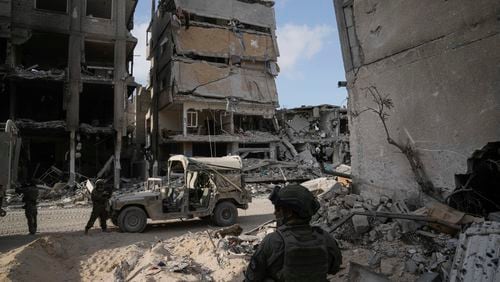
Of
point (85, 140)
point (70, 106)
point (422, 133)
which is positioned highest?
point (70, 106)

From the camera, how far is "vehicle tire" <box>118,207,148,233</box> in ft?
33.3

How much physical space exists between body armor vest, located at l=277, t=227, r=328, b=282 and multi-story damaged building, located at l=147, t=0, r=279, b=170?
22474 mm

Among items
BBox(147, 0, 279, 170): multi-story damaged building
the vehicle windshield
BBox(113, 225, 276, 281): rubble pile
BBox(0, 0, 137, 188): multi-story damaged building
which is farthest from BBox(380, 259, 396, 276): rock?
BBox(147, 0, 279, 170): multi-story damaged building

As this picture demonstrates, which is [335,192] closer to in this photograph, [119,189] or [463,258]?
[463,258]

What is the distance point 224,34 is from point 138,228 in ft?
66.8

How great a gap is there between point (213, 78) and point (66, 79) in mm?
9773

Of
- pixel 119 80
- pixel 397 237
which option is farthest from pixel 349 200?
pixel 119 80

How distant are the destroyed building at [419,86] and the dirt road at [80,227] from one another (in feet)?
16.7

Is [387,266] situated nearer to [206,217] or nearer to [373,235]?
[373,235]

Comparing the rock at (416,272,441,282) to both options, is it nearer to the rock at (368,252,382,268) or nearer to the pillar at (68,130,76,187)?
the rock at (368,252,382,268)

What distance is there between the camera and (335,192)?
8516 millimetres

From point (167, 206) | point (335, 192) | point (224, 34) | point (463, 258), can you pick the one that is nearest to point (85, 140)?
point (224, 34)

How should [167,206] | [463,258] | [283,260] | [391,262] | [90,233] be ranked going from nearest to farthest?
[283,260], [463,258], [391,262], [90,233], [167,206]

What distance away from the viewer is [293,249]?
2.55m
